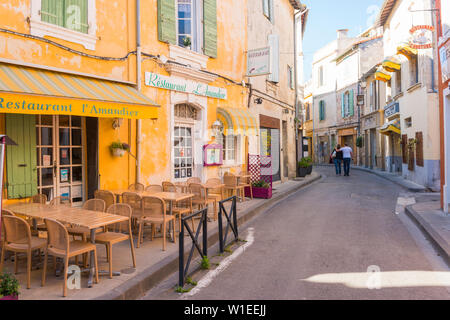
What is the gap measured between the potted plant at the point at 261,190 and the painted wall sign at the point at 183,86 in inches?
113

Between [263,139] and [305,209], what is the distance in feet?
16.9

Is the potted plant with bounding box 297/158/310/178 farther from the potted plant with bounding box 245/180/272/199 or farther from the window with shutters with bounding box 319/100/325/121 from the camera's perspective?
the window with shutters with bounding box 319/100/325/121

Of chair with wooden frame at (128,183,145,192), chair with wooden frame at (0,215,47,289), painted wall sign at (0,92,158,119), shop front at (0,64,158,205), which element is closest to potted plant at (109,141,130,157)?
shop front at (0,64,158,205)

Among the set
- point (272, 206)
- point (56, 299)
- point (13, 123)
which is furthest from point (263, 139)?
point (56, 299)

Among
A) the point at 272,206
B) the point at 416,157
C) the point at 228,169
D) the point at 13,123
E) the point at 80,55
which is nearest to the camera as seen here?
the point at 13,123

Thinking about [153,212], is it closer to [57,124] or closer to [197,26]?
[57,124]

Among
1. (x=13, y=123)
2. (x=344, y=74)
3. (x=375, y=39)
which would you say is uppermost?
(x=375, y=39)

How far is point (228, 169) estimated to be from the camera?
36.2 feet

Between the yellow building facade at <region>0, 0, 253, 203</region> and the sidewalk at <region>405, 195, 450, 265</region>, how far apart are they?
4.97 m

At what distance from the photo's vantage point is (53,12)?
6094 mm

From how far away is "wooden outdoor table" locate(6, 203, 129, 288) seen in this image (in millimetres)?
4000

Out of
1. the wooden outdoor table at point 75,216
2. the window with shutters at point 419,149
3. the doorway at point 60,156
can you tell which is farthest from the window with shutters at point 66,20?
the window with shutters at point 419,149

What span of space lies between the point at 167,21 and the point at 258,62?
3.70 metres

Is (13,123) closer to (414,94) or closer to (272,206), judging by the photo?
(272,206)
